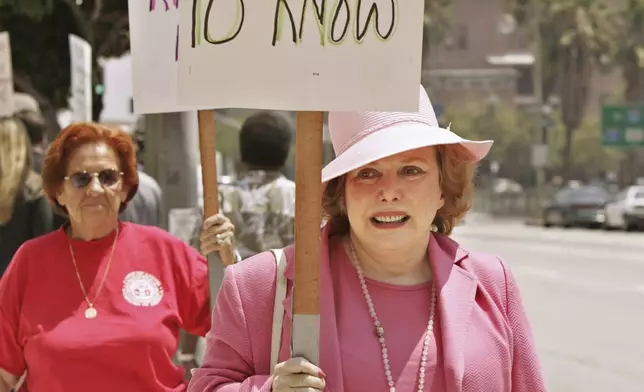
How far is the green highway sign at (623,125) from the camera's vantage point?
144 feet

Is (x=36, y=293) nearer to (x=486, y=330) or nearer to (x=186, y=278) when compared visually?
(x=186, y=278)

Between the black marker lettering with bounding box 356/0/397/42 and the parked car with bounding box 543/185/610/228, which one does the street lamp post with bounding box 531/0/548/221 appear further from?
the black marker lettering with bounding box 356/0/397/42

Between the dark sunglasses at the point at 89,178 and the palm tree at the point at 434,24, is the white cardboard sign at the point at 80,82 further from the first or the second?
the palm tree at the point at 434,24

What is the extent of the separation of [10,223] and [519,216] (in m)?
48.1

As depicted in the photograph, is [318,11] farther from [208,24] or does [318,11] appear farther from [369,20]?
[208,24]

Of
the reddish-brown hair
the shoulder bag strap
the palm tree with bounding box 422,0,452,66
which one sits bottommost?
the shoulder bag strap

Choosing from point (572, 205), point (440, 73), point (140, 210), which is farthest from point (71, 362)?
point (440, 73)

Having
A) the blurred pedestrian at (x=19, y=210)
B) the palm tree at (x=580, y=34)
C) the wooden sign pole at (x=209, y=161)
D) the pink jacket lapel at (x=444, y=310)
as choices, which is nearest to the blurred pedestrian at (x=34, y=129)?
the blurred pedestrian at (x=19, y=210)

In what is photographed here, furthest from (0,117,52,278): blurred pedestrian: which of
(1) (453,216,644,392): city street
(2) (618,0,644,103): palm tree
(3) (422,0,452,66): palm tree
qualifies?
(2) (618,0,644,103): palm tree

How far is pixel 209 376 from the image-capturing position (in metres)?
2.46

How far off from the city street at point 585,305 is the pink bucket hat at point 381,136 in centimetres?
644

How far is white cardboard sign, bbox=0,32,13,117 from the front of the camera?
240 inches

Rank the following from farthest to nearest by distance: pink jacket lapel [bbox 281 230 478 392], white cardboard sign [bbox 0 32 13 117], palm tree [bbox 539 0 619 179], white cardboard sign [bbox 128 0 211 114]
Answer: palm tree [bbox 539 0 619 179]
white cardboard sign [bbox 0 32 13 117]
white cardboard sign [bbox 128 0 211 114]
pink jacket lapel [bbox 281 230 478 392]

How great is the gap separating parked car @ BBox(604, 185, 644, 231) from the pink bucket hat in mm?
31565
